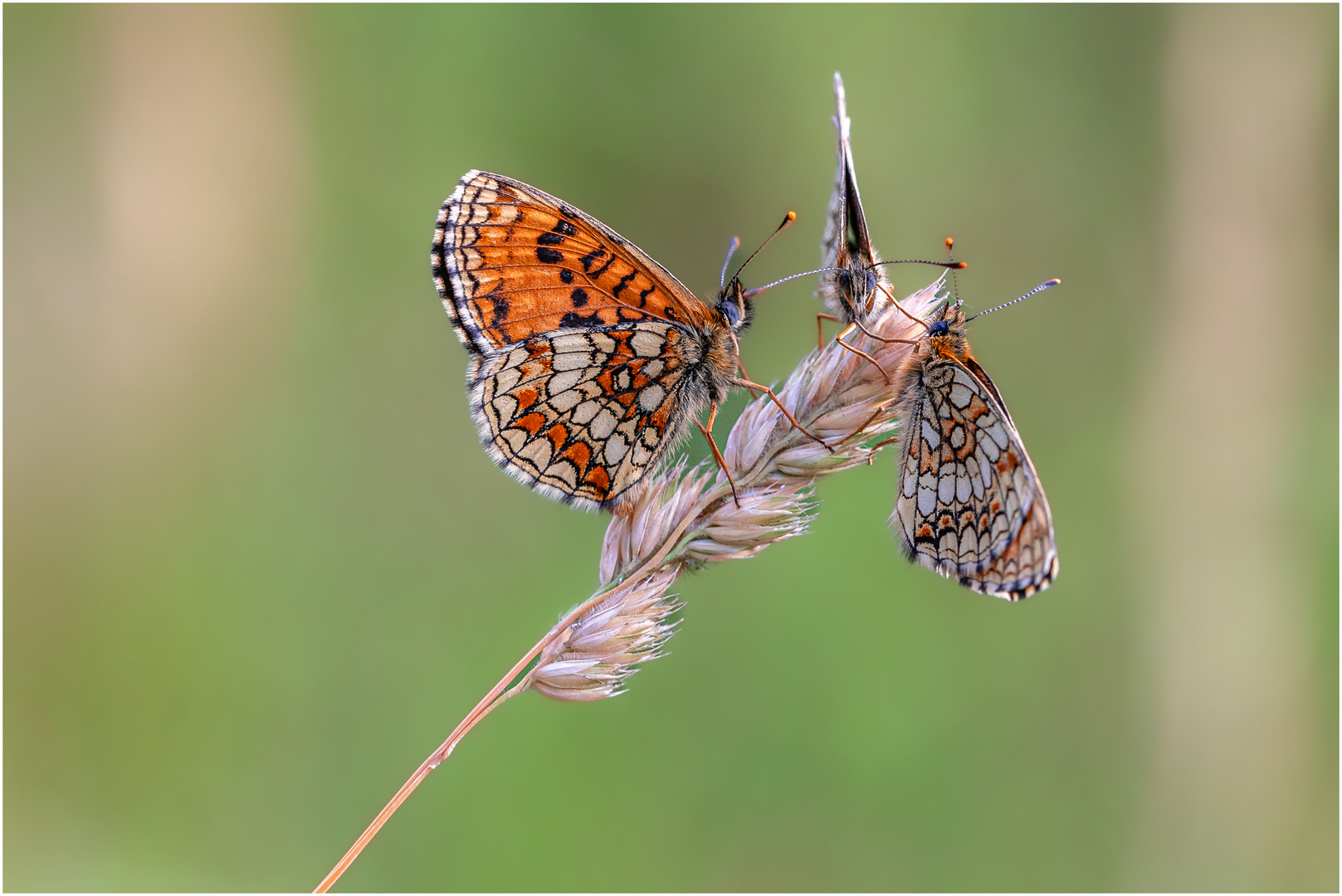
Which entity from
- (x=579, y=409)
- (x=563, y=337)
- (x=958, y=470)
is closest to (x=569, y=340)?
(x=563, y=337)

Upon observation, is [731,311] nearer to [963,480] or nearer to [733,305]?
[733,305]

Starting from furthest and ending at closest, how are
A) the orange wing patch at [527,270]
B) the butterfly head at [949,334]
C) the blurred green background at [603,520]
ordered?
the blurred green background at [603,520], the orange wing patch at [527,270], the butterfly head at [949,334]

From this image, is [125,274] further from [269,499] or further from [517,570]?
[517,570]

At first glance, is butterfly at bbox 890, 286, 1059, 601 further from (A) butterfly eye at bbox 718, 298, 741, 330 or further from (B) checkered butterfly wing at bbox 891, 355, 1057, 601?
(A) butterfly eye at bbox 718, 298, 741, 330

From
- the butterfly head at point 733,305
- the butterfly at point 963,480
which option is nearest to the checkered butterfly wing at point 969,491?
the butterfly at point 963,480

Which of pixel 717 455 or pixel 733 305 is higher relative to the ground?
pixel 733 305

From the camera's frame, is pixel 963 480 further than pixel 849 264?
No

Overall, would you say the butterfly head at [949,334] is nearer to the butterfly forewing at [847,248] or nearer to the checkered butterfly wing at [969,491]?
the checkered butterfly wing at [969,491]
